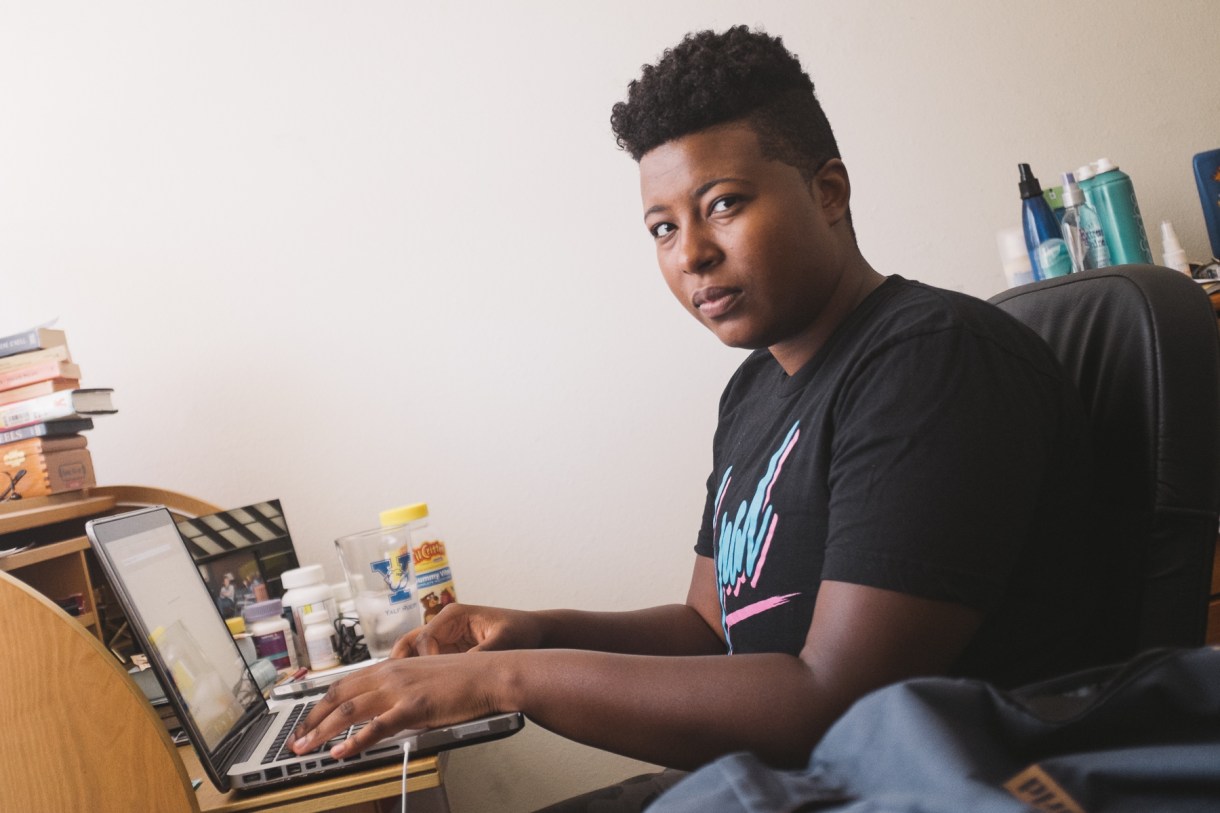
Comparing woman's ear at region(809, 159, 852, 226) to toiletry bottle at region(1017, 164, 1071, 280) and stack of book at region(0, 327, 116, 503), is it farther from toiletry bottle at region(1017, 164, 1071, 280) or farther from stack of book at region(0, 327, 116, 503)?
stack of book at region(0, 327, 116, 503)

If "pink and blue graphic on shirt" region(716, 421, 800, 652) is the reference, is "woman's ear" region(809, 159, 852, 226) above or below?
above

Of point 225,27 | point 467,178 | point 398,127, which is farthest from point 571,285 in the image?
point 225,27

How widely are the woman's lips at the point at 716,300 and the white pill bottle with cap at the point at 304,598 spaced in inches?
33.5

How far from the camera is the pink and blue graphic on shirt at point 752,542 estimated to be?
3.22 feet

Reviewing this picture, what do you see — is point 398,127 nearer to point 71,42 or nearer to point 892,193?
point 71,42

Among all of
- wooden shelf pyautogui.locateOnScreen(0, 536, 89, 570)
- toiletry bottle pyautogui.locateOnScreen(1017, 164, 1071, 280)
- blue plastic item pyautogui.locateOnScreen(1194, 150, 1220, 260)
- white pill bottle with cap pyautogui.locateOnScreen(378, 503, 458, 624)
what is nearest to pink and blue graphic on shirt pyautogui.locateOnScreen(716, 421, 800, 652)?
white pill bottle with cap pyautogui.locateOnScreen(378, 503, 458, 624)

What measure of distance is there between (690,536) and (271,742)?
1052mm

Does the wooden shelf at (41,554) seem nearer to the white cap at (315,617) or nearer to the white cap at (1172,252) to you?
the white cap at (315,617)

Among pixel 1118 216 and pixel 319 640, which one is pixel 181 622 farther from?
pixel 1118 216

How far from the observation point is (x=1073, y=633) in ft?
2.95

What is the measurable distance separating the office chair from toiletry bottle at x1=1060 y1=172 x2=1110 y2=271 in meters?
1.09

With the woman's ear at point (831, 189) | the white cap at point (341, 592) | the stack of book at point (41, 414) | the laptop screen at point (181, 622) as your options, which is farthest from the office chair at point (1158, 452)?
the stack of book at point (41, 414)

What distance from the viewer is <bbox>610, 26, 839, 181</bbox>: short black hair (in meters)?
1.01

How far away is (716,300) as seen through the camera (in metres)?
1.02
